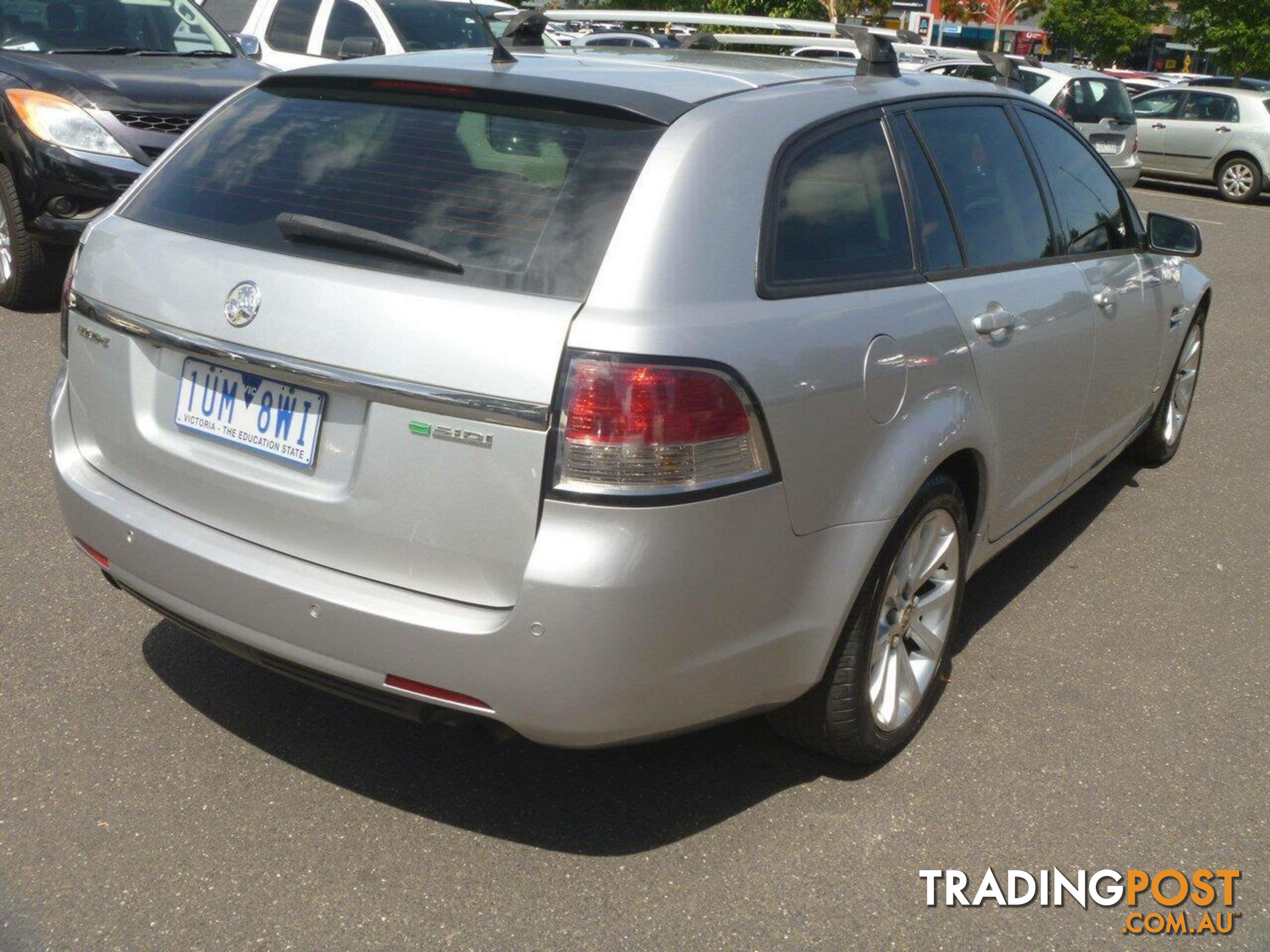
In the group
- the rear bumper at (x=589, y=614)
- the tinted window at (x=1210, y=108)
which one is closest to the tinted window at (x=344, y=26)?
the rear bumper at (x=589, y=614)

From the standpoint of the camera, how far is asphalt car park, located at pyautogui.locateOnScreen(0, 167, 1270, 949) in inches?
113

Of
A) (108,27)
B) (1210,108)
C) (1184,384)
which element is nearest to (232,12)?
(108,27)

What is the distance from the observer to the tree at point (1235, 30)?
29953 millimetres

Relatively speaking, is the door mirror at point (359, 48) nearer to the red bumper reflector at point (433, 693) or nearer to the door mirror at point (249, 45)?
the door mirror at point (249, 45)

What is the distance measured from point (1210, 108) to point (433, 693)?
19803 millimetres

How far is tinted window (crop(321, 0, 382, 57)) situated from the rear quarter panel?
325 inches

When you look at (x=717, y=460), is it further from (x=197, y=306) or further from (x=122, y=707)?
(x=122, y=707)

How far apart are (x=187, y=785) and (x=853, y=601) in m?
1.62

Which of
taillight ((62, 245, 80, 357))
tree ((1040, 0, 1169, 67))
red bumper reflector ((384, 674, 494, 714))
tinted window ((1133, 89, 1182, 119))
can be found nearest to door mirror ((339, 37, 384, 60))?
taillight ((62, 245, 80, 357))

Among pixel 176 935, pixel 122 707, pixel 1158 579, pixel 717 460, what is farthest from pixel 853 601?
pixel 1158 579

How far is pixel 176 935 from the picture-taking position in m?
2.74

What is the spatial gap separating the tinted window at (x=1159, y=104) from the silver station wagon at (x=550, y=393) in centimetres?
1833

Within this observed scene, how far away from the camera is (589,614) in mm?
2627

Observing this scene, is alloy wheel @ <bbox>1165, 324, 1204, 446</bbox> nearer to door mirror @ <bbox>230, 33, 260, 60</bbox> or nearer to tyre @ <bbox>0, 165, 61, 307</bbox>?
tyre @ <bbox>0, 165, 61, 307</bbox>
